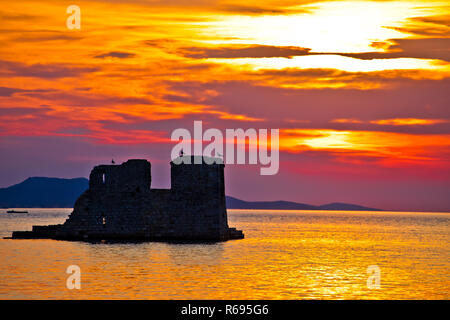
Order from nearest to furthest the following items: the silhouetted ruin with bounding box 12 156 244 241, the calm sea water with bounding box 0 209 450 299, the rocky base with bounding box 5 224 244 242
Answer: the calm sea water with bounding box 0 209 450 299 → the silhouetted ruin with bounding box 12 156 244 241 → the rocky base with bounding box 5 224 244 242

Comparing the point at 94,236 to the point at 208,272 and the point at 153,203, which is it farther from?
the point at 208,272

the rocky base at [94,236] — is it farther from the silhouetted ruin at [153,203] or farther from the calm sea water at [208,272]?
the calm sea water at [208,272]

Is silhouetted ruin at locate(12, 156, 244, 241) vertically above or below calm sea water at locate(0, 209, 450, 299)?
above

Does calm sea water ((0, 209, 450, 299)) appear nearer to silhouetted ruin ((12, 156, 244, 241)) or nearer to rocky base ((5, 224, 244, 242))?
rocky base ((5, 224, 244, 242))

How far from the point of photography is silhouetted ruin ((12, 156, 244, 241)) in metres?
47.8

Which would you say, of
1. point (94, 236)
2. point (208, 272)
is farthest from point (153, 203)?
point (208, 272)

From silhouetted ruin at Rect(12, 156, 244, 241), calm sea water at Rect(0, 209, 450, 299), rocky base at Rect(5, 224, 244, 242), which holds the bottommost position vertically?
calm sea water at Rect(0, 209, 450, 299)

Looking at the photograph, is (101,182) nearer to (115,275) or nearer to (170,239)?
(170,239)

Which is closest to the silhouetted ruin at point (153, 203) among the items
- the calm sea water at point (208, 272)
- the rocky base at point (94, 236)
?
the rocky base at point (94, 236)

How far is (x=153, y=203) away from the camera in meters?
48.3

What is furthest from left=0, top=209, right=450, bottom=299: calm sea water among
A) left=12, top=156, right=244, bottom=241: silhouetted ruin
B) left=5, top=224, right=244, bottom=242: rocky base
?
left=12, top=156, right=244, bottom=241: silhouetted ruin

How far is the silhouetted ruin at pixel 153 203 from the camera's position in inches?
1884

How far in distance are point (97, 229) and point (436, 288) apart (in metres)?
26.5

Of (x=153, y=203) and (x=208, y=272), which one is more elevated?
(x=153, y=203)
